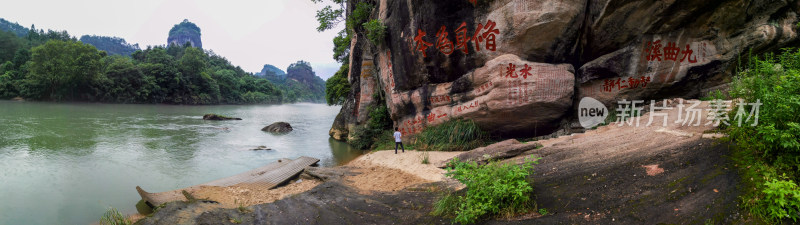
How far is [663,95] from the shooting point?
7.55m

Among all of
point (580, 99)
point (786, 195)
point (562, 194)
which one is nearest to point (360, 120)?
point (580, 99)

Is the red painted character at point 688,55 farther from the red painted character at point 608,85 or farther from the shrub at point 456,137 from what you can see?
the shrub at point 456,137

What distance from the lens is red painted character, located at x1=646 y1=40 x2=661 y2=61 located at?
23.7ft

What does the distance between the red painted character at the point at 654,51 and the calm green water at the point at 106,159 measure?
8.22 metres

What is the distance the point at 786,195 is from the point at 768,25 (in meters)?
6.38

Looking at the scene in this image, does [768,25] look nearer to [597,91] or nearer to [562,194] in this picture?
[597,91]

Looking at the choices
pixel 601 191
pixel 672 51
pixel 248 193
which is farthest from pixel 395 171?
pixel 672 51

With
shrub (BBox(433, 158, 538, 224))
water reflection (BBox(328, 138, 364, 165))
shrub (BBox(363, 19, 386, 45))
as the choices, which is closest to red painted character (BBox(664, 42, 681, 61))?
shrub (BBox(433, 158, 538, 224))

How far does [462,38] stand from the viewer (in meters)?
9.03

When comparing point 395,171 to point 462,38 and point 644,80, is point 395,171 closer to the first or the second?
point 462,38

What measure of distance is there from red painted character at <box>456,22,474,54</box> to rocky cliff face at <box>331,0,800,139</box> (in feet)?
0.08

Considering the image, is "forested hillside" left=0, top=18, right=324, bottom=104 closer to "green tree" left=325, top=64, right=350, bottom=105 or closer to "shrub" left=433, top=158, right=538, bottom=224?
"green tree" left=325, top=64, right=350, bottom=105

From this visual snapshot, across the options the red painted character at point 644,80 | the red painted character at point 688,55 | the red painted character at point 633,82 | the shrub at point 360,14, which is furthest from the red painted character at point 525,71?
the shrub at point 360,14

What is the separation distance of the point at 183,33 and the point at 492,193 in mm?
120057
